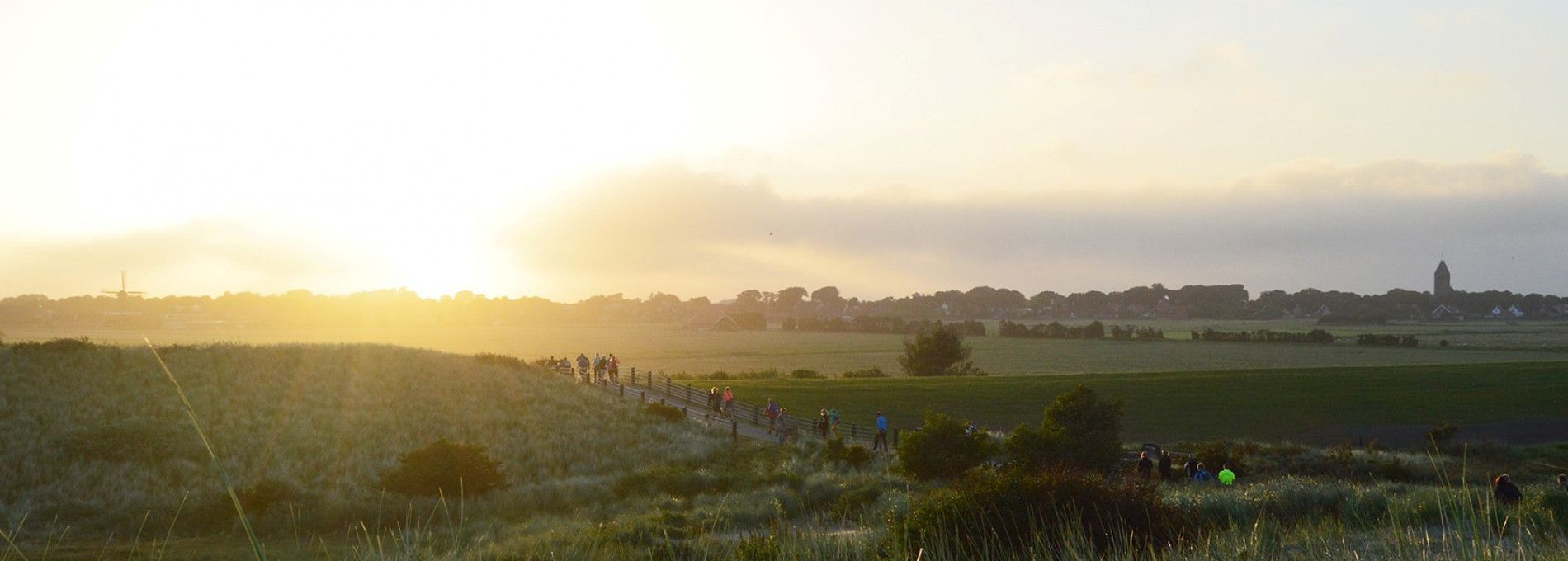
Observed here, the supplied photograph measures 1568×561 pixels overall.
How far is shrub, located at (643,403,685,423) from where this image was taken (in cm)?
3775

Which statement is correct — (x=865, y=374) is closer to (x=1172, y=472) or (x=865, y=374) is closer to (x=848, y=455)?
(x=848, y=455)

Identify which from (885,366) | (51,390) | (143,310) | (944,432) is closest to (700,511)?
(944,432)

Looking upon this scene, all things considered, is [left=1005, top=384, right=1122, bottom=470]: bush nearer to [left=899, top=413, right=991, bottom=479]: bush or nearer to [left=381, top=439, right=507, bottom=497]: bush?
[left=899, top=413, right=991, bottom=479]: bush

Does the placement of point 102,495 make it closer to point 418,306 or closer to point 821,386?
point 821,386

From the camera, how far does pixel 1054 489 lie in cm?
1138

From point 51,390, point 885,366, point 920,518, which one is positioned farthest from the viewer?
point 885,366

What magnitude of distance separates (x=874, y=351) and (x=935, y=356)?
28.2 metres

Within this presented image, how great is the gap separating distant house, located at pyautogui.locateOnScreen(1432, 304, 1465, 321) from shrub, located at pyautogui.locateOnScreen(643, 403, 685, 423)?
164090 mm

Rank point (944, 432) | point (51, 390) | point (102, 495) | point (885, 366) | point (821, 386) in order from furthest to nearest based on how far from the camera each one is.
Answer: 1. point (885, 366)
2. point (821, 386)
3. point (51, 390)
4. point (944, 432)
5. point (102, 495)

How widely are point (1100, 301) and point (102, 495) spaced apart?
18683 cm

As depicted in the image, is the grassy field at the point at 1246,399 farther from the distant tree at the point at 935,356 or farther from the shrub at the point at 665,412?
the distant tree at the point at 935,356

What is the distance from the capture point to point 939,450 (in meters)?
25.1

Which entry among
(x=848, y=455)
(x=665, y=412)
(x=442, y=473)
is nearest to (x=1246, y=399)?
(x=665, y=412)

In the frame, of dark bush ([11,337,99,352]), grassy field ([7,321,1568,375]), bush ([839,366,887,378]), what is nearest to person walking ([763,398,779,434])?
dark bush ([11,337,99,352])
